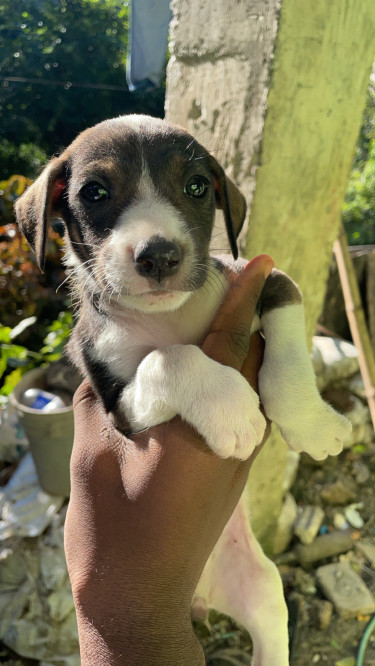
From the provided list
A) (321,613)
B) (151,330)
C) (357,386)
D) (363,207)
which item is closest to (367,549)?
(321,613)

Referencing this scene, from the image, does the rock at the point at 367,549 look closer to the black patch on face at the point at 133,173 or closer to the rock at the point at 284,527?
the rock at the point at 284,527

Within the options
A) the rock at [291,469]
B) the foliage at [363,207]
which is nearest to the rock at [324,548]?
the rock at [291,469]

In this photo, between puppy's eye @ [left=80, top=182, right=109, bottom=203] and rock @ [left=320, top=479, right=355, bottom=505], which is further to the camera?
rock @ [left=320, top=479, right=355, bottom=505]

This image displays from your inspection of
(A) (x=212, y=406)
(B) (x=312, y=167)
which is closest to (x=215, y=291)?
(A) (x=212, y=406)

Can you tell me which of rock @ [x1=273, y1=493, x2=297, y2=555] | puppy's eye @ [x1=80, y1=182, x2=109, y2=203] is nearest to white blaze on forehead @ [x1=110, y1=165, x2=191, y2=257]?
puppy's eye @ [x1=80, y1=182, x2=109, y2=203]

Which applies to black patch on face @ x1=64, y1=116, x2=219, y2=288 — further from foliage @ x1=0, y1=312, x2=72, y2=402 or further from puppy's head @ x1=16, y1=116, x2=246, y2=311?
foliage @ x1=0, y1=312, x2=72, y2=402

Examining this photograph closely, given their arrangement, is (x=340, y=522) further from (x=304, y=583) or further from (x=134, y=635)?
(x=134, y=635)
